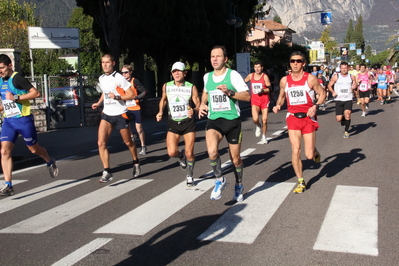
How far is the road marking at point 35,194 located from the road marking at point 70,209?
0.65 metres

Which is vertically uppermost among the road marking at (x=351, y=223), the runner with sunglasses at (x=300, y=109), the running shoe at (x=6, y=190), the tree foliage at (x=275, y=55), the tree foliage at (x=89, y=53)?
the tree foliage at (x=89, y=53)

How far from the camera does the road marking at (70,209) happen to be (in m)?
5.80

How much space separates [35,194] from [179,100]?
2.49 meters

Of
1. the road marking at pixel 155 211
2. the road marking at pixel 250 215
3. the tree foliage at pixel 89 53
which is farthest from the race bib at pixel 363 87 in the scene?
the tree foliage at pixel 89 53

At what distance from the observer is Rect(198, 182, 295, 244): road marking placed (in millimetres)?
5219

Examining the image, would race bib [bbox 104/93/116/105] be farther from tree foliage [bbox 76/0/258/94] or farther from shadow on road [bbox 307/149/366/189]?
tree foliage [bbox 76/0/258/94]

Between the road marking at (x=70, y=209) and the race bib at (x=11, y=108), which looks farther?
the race bib at (x=11, y=108)

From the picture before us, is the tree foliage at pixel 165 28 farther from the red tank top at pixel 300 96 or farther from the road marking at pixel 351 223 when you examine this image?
the road marking at pixel 351 223

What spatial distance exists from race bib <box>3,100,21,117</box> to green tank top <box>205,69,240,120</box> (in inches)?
111

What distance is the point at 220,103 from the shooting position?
6.64 metres

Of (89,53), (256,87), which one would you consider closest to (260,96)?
(256,87)

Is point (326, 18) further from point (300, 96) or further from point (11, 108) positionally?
point (11, 108)

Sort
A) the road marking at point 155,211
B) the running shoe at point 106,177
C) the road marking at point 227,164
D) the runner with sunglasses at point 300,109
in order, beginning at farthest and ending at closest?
the road marking at point 227,164, the running shoe at point 106,177, the runner with sunglasses at point 300,109, the road marking at point 155,211

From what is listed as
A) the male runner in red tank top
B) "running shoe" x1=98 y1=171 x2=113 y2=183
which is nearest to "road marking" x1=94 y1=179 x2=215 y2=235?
"running shoe" x1=98 y1=171 x2=113 y2=183
